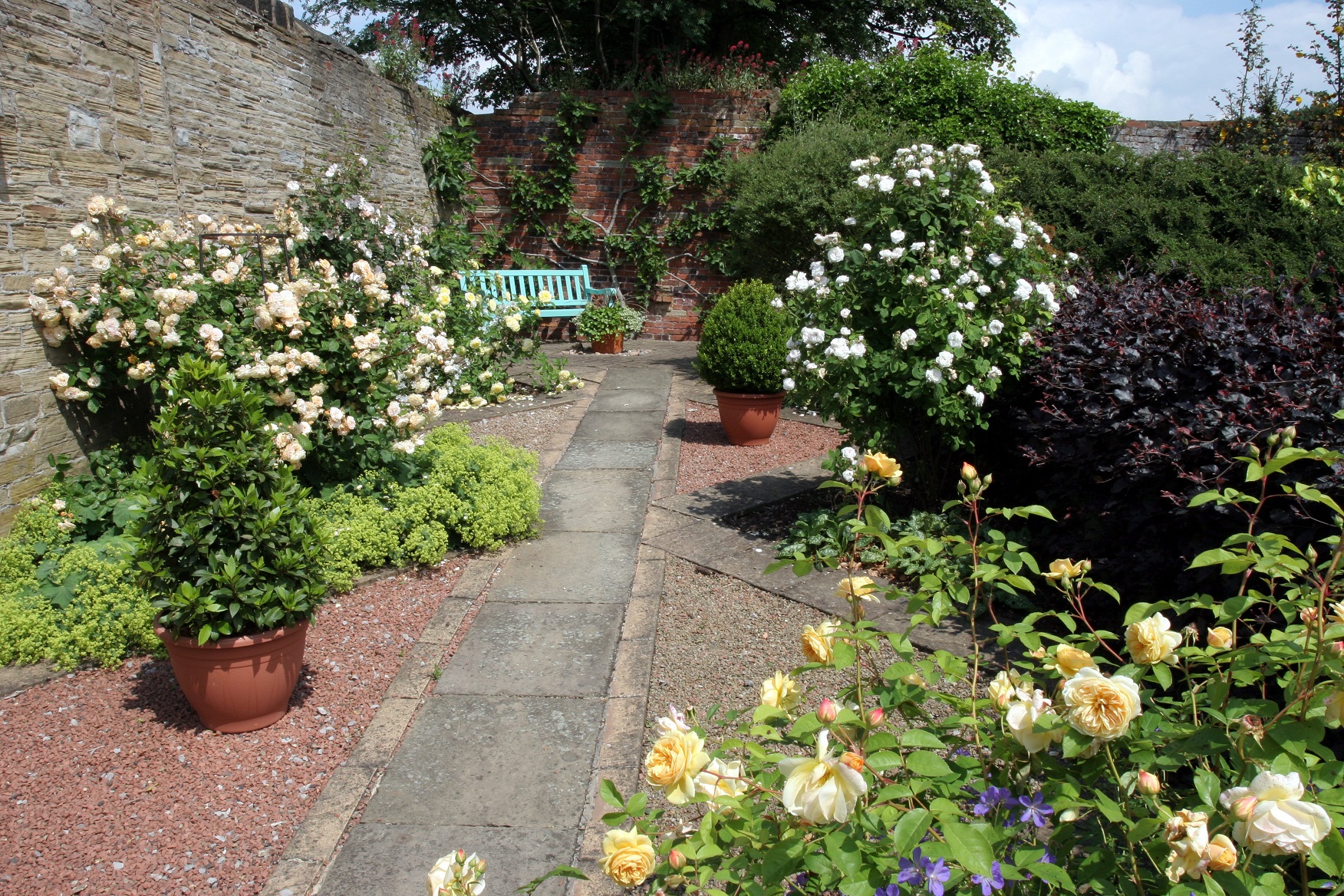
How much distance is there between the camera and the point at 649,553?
180 inches

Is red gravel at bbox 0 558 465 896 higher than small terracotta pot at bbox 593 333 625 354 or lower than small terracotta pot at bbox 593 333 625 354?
lower

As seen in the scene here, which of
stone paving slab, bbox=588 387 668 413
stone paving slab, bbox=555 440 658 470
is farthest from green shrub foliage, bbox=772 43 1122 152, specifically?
→ stone paving slab, bbox=555 440 658 470

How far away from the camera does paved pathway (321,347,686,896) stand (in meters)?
2.42

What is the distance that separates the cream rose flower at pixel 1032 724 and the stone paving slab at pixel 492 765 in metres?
1.57

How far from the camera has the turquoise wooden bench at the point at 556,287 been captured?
10109mm

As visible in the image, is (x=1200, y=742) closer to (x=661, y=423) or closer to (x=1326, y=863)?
(x=1326, y=863)

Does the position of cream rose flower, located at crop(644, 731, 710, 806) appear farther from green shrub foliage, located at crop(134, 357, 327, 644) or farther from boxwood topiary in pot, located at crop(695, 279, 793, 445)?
boxwood topiary in pot, located at crop(695, 279, 793, 445)

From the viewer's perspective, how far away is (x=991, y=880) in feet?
3.75

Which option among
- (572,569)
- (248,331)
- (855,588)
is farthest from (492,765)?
(248,331)

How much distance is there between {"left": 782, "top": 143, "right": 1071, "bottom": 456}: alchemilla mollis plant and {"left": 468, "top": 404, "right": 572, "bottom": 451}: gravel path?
257cm

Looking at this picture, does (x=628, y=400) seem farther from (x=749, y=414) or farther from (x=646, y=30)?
(x=646, y=30)

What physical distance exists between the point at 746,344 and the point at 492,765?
3.87 meters

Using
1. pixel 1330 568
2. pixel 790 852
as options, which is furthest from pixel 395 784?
pixel 1330 568

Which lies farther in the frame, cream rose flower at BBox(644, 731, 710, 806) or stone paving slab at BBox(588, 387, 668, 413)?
stone paving slab at BBox(588, 387, 668, 413)
